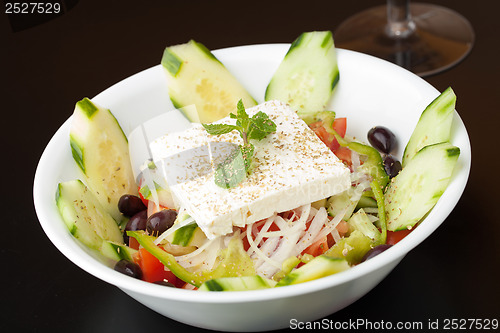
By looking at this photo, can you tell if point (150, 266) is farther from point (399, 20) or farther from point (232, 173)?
point (399, 20)

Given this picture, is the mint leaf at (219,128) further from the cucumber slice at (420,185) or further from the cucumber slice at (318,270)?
the cucumber slice at (318,270)

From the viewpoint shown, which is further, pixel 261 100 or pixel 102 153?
pixel 261 100

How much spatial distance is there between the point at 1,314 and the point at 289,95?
1525 mm

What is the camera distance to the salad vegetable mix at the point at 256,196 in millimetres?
2562

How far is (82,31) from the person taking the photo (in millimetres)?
4699

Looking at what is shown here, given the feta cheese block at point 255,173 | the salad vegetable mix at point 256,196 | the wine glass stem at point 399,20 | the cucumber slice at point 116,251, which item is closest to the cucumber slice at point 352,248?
the salad vegetable mix at point 256,196

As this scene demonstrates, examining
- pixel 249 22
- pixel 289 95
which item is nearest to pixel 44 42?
pixel 249 22

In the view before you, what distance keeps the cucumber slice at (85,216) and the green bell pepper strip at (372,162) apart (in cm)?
99

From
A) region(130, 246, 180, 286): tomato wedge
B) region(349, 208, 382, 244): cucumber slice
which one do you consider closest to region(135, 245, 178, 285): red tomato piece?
region(130, 246, 180, 286): tomato wedge

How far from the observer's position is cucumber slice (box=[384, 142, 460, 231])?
8.29ft

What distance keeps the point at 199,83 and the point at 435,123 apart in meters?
1.08

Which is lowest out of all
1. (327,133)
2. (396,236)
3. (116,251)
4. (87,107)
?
(396,236)

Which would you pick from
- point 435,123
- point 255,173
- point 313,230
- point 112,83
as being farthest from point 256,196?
point 112,83

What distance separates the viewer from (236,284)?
228 cm
